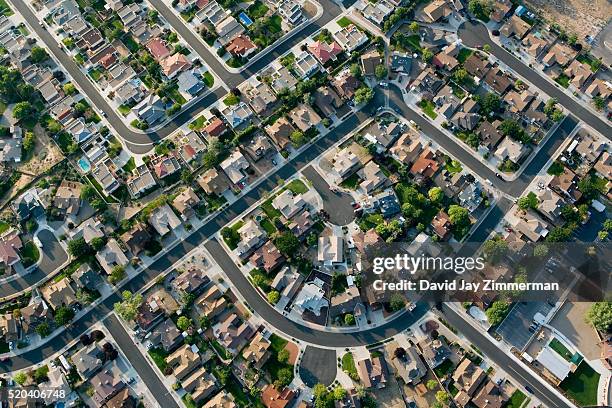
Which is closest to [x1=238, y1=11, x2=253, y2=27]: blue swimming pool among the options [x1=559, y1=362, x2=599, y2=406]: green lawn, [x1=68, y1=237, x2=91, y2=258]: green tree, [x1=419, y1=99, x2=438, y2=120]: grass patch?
[x1=419, y1=99, x2=438, y2=120]: grass patch

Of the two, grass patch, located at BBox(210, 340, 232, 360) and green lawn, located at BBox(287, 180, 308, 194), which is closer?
grass patch, located at BBox(210, 340, 232, 360)

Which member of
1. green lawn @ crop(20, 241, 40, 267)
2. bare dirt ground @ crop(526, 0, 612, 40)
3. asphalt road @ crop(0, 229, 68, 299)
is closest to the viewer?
asphalt road @ crop(0, 229, 68, 299)

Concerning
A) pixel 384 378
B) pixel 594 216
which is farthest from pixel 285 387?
pixel 594 216

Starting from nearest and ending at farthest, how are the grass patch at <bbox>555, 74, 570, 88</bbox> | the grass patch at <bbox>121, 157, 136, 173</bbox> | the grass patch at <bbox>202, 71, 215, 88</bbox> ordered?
the grass patch at <bbox>121, 157, 136, 173</bbox> < the grass patch at <bbox>202, 71, 215, 88</bbox> < the grass patch at <bbox>555, 74, 570, 88</bbox>

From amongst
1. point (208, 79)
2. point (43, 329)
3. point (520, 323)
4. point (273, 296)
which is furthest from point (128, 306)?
point (520, 323)

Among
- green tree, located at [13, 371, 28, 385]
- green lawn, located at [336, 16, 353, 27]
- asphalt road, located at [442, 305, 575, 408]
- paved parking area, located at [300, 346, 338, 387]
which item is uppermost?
green lawn, located at [336, 16, 353, 27]

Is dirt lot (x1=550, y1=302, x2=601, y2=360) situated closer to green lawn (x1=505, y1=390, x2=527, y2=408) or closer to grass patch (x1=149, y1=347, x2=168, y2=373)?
green lawn (x1=505, y1=390, x2=527, y2=408)

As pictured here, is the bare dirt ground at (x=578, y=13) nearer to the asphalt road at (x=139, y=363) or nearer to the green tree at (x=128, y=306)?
the green tree at (x=128, y=306)

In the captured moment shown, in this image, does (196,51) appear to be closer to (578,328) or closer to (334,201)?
(334,201)

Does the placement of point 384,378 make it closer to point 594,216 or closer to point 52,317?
point 594,216
